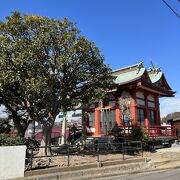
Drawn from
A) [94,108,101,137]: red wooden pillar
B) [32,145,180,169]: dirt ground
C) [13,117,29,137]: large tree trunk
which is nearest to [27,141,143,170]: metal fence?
[32,145,180,169]: dirt ground

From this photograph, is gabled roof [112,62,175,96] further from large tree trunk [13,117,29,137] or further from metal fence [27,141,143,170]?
Answer: large tree trunk [13,117,29,137]

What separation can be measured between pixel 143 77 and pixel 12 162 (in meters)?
16.6

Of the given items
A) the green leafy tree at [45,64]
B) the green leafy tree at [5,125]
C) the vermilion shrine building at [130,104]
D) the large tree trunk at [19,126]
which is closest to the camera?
the green leafy tree at [45,64]

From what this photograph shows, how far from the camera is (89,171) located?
12.6 m

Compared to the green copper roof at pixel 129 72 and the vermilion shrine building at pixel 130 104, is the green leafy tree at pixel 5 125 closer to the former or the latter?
the vermilion shrine building at pixel 130 104

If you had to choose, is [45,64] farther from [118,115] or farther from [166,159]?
[118,115]

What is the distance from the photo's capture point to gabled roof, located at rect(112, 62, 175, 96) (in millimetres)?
24578

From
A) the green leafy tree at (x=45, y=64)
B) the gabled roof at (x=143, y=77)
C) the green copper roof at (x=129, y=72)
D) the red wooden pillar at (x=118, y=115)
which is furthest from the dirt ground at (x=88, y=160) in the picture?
the green copper roof at (x=129, y=72)

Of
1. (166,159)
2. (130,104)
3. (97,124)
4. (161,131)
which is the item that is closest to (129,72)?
(130,104)

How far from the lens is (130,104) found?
977 inches

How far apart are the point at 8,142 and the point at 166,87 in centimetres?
2185

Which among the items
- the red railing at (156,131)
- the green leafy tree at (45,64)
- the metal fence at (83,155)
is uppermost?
the green leafy tree at (45,64)

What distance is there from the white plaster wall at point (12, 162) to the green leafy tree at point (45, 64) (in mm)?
4091

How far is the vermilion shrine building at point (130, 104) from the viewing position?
946 inches
